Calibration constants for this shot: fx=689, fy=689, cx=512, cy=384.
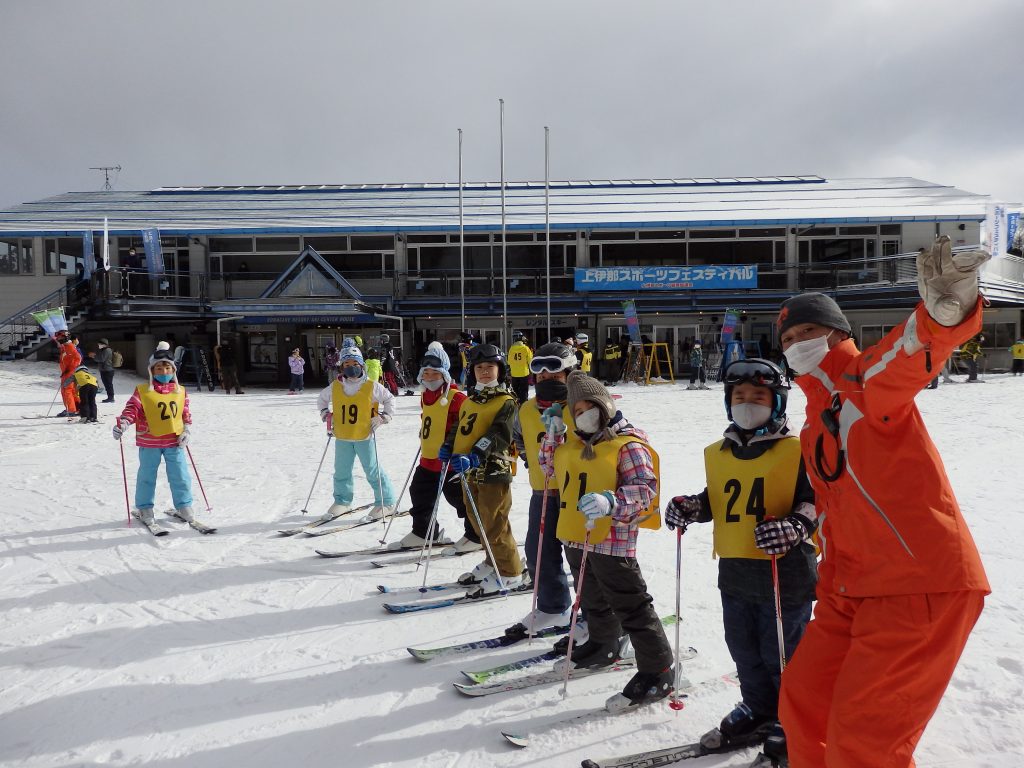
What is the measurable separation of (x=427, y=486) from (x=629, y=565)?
2.65 metres

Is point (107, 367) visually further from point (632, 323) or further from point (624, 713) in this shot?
point (624, 713)

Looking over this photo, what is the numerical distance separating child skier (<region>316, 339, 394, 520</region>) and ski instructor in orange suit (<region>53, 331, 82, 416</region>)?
980 centimetres

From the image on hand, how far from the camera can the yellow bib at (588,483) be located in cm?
308

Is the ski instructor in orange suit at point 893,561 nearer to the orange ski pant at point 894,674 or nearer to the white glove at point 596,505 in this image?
the orange ski pant at point 894,674

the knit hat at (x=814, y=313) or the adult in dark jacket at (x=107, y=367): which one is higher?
the knit hat at (x=814, y=313)

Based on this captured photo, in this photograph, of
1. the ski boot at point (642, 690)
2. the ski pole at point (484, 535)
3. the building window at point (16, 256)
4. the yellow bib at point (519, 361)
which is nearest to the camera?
the ski boot at point (642, 690)

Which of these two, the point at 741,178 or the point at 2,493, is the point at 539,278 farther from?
the point at 2,493

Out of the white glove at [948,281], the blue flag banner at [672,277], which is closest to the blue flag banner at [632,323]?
the blue flag banner at [672,277]

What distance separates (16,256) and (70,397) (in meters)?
13.7

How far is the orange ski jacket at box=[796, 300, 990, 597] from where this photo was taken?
70.9 inches

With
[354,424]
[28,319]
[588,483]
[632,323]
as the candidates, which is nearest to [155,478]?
[354,424]

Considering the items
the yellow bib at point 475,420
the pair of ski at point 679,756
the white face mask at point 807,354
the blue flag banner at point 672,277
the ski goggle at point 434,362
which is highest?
the blue flag banner at point 672,277

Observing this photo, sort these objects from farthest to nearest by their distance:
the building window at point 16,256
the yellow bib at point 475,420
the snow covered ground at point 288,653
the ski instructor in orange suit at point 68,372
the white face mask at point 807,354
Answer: the building window at point 16,256
the ski instructor in orange suit at point 68,372
the yellow bib at point 475,420
the snow covered ground at point 288,653
the white face mask at point 807,354

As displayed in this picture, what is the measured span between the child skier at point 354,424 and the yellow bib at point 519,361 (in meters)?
6.04
